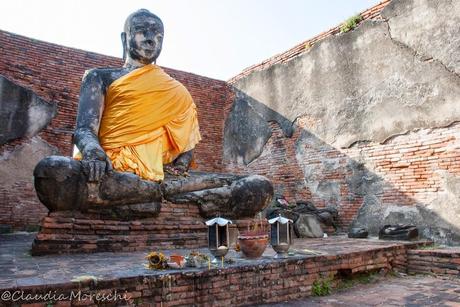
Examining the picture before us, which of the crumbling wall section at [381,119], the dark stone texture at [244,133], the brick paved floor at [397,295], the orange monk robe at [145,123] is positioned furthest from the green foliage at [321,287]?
the dark stone texture at [244,133]


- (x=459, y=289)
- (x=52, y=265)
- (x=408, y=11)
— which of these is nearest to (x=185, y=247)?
(x=52, y=265)

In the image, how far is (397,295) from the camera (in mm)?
3162

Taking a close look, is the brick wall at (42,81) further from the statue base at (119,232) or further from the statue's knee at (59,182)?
the statue base at (119,232)

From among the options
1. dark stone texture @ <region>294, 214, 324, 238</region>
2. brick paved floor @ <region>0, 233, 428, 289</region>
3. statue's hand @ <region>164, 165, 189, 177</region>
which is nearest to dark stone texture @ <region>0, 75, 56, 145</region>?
statue's hand @ <region>164, 165, 189, 177</region>

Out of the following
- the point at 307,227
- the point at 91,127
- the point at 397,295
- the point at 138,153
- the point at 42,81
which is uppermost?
the point at 42,81

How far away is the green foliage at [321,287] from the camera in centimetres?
327

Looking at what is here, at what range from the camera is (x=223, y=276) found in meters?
2.78

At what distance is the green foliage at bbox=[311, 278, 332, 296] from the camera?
3271 mm

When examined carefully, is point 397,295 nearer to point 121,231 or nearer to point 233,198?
point 233,198

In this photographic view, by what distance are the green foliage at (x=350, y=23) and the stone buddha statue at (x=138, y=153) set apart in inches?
131

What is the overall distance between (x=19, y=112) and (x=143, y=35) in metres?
3.49

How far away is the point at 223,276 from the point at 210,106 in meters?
7.35

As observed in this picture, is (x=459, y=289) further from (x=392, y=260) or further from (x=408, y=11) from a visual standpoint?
(x=408, y=11)

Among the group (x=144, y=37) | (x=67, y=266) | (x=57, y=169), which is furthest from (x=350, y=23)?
(x=67, y=266)
